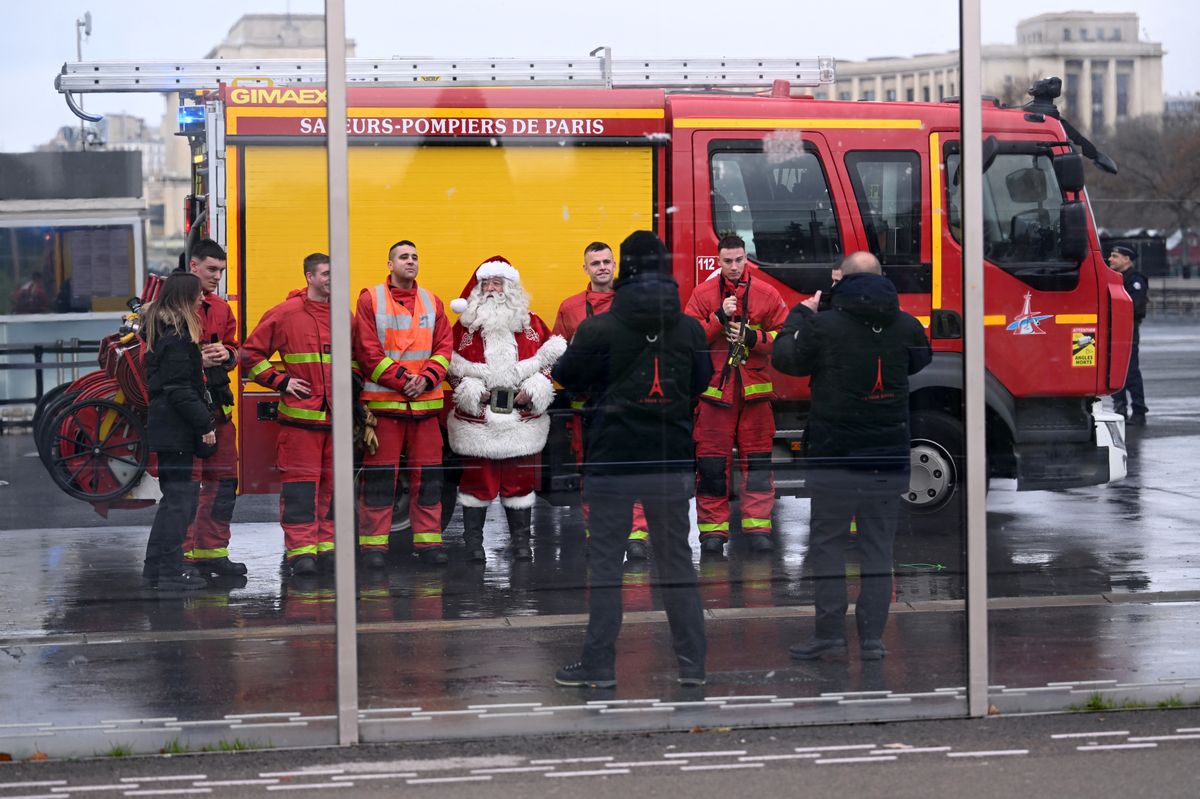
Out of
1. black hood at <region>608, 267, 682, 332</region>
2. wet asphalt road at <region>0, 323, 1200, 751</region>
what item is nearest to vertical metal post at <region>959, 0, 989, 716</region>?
wet asphalt road at <region>0, 323, 1200, 751</region>

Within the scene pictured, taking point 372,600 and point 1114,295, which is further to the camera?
point 1114,295

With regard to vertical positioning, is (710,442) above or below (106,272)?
below

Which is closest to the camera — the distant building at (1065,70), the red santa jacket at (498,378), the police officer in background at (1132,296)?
the distant building at (1065,70)

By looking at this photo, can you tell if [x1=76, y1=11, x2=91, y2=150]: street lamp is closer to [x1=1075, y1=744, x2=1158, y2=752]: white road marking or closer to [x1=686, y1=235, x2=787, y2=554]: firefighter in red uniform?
[x1=686, y1=235, x2=787, y2=554]: firefighter in red uniform

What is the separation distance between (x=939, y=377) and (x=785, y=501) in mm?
1212

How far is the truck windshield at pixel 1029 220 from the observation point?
27.6 feet

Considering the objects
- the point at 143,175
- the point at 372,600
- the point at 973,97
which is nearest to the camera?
the point at 973,97

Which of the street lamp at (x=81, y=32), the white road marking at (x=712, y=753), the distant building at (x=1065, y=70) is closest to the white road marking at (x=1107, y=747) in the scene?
the white road marking at (x=712, y=753)

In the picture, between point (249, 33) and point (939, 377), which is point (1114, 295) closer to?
point (939, 377)

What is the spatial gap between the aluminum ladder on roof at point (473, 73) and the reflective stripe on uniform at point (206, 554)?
2.32 m

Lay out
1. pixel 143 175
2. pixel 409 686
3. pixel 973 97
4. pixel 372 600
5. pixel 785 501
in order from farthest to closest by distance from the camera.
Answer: pixel 785 501
pixel 143 175
pixel 372 600
pixel 409 686
pixel 973 97

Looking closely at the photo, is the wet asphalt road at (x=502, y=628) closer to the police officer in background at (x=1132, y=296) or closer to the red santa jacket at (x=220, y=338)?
the red santa jacket at (x=220, y=338)

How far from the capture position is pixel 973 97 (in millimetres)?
5848

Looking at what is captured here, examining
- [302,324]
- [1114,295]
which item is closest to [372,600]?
[302,324]
